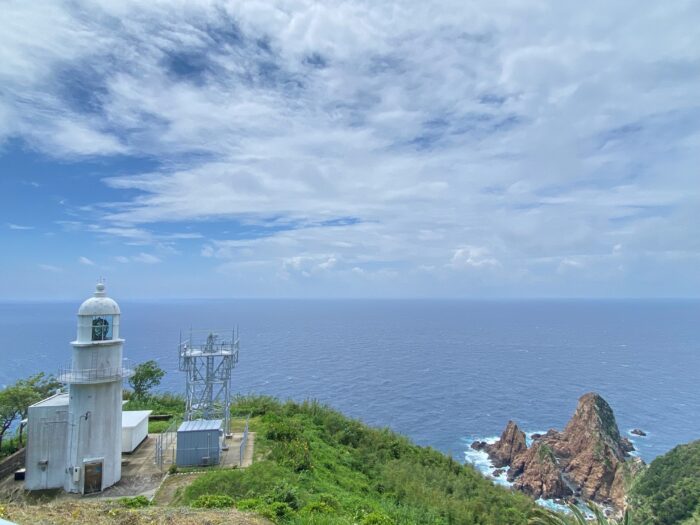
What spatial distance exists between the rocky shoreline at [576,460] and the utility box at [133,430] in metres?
40.6

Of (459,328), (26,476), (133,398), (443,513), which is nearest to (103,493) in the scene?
(26,476)

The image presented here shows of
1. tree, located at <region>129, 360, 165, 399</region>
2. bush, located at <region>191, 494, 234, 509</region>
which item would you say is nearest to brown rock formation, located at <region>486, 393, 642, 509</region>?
tree, located at <region>129, 360, 165, 399</region>

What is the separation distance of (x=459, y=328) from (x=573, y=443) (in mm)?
125051

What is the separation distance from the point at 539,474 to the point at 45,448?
1881 inches

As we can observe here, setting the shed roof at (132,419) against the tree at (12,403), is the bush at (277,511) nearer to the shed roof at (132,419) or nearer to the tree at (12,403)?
the shed roof at (132,419)

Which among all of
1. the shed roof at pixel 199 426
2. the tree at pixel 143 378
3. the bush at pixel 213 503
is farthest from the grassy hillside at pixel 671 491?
the tree at pixel 143 378

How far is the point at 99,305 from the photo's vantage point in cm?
1758

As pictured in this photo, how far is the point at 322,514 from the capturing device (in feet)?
40.7

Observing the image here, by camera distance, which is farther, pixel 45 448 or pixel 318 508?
pixel 45 448

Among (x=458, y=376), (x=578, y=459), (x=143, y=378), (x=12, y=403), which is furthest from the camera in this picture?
(x=458, y=376)

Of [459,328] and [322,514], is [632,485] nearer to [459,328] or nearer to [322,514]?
[322,514]

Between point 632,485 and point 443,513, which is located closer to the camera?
point 443,513

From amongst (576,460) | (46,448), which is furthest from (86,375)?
(576,460)

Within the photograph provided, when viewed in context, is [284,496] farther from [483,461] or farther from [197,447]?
[483,461]
